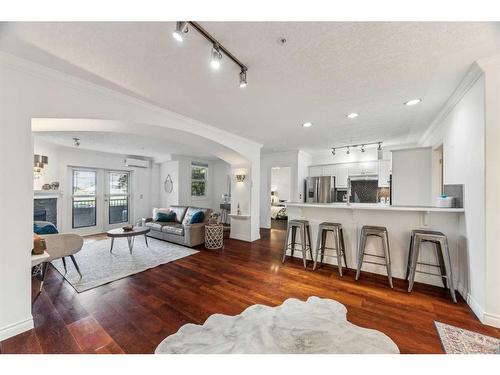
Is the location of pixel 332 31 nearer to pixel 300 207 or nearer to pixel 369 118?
pixel 369 118

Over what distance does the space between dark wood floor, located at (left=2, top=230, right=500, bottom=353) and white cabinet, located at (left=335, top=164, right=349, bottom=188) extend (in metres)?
3.50

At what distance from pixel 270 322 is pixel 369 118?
3.36m

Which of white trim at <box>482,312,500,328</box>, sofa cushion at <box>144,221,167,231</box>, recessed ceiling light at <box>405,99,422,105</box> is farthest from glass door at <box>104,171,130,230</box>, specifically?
white trim at <box>482,312,500,328</box>

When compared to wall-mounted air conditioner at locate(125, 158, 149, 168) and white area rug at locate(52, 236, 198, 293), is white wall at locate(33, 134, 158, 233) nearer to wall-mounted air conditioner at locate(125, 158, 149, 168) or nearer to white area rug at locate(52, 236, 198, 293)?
wall-mounted air conditioner at locate(125, 158, 149, 168)

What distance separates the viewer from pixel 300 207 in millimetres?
3680

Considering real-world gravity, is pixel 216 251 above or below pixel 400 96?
below

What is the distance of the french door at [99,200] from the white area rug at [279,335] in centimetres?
591

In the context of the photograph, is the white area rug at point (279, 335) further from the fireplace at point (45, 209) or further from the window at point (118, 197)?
the window at point (118, 197)

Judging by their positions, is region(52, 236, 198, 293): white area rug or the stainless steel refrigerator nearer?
region(52, 236, 198, 293): white area rug

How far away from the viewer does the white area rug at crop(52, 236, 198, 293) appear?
2.83 meters

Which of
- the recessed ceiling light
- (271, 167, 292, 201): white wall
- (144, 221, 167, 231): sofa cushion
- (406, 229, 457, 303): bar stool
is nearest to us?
(406, 229, 457, 303): bar stool

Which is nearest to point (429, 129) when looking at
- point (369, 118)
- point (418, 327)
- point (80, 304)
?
point (369, 118)

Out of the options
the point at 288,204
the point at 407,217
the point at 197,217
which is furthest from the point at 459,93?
the point at 197,217

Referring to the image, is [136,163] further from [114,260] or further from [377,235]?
[377,235]
